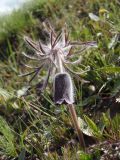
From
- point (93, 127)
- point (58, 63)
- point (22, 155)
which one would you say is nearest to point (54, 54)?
point (58, 63)

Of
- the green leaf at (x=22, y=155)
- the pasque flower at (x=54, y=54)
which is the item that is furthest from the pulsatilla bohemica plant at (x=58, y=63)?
the green leaf at (x=22, y=155)

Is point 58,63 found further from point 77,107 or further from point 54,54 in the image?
point 77,107

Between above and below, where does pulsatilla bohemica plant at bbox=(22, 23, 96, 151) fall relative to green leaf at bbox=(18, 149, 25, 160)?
above

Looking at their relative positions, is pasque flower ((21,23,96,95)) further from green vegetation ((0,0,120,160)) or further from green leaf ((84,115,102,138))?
green leaf ((84,115,102,138))

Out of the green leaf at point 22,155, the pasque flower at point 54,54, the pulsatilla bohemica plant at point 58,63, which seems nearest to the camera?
the pulsatilla bohemica plant at point 58,63

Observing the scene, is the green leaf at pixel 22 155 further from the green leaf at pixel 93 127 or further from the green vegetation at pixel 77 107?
the green leaf at pixel 93 127

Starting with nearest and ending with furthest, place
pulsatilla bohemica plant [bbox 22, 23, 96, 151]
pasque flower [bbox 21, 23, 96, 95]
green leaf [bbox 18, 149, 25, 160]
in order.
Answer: pulsatilla bohemica plant [bbox 22, 23, 96, 151] < pasque flower [bbox 21, 23, 96, 95] < green leaf [bbox 18, 149, 25, 160]

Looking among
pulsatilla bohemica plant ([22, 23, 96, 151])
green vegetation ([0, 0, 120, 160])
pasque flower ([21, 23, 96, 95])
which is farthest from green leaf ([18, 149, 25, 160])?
pasque flower ([21, 23, 96, 95])

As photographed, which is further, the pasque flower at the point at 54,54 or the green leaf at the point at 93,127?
the green leaf at the point at 93,127

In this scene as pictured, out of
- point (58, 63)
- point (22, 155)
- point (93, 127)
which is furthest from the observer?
point (22, 155)

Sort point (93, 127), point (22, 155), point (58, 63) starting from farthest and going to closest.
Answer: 1. point (22, 155)
2. point (93, 127)
3. point (58, 63)
